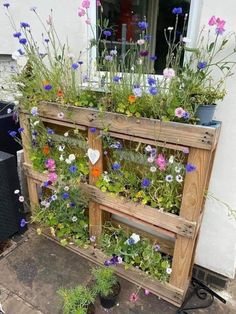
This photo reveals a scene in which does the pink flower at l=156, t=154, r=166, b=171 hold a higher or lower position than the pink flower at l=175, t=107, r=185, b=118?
lower

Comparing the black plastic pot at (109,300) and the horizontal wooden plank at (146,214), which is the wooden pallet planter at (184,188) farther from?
the black plastic pot at (109,300)

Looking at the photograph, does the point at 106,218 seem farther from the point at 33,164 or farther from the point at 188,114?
the point at 188,114

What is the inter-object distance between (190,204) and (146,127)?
0.48 meters

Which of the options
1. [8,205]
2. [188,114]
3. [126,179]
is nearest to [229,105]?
[188,114]

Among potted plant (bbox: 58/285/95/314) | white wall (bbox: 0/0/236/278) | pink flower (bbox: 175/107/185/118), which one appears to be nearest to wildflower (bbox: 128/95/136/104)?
pink flower (bbox: 175/107/185/118)

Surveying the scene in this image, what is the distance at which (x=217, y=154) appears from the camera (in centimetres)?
155

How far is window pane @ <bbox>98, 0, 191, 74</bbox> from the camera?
1866mm

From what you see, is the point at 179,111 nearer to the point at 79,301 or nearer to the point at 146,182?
the point at 146,182

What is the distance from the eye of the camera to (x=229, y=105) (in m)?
1.44

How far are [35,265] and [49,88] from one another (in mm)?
1283

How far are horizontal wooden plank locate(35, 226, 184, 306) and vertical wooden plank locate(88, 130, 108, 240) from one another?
15cm

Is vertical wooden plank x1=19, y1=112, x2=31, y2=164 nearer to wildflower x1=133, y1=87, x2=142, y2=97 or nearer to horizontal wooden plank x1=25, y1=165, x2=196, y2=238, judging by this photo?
horizontal wooden plank x1=25, y1=165, x2=196, y2=238

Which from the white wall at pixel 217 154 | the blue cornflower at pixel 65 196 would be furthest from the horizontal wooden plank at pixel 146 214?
the white wall at pixel 217 154

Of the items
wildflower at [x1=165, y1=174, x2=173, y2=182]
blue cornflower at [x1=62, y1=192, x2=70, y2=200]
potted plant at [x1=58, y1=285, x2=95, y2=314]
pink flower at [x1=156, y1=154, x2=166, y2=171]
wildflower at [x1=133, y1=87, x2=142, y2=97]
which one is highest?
wildflower at [x1=133, y1=87, x2=142, y2=97]
